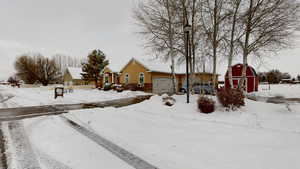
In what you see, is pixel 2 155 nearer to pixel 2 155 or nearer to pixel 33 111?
pixel 2 155

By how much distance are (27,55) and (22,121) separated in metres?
54.9

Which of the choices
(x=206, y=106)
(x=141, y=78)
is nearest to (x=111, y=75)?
(x=141, y=78)

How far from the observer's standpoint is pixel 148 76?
68.8 feet

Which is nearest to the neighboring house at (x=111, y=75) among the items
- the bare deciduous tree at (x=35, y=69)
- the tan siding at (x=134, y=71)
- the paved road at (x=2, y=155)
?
the tan siding at (x=134, y=71)

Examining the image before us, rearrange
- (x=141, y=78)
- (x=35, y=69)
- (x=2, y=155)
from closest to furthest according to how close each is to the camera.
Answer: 1. (x=2, y=155)
2. (x=141, y=78)
3. (x=35, y=69)

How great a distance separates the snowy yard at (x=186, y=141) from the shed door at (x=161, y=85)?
48.7 ft

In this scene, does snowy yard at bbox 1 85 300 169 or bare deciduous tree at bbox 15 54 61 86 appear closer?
snowy yard at bbox 1 85 300 169

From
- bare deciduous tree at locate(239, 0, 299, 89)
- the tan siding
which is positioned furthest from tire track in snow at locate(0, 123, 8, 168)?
the tan siding

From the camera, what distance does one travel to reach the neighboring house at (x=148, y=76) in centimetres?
2103

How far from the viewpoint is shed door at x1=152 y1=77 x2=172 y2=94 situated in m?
21.5

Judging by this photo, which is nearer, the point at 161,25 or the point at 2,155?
the point at 2,155

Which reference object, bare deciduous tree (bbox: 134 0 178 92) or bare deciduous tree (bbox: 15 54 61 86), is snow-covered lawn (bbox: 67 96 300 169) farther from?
bare deciduous tree (bbox: 15 54 61 86)

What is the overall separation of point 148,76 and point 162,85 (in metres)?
2.98

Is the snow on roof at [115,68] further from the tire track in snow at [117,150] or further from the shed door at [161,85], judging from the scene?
the tire track in snow at [117,150]
